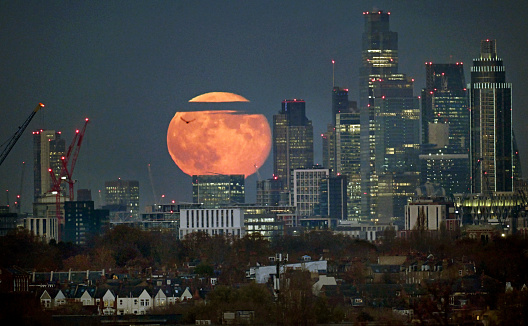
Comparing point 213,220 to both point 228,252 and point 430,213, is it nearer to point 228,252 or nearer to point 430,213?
point 430,213

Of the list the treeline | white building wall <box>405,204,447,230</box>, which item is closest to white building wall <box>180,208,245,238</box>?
white building wall <box>405,204,447,230</box>

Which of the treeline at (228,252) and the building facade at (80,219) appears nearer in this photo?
the treeline at (228,252)

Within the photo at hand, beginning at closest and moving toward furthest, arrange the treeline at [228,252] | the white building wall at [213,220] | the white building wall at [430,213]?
1. the treeline at [228,252]
2. the white building wall at [213,220]
3. the white building wall at [430,213]

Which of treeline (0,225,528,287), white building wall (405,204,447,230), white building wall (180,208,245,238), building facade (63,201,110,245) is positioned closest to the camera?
treeline (0,225,528,287)

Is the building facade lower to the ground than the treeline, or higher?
higher

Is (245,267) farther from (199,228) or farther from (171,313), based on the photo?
(199,228)

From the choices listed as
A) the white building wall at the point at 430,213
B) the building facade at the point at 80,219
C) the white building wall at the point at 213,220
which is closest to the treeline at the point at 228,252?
the white building wall at the point at 213,220

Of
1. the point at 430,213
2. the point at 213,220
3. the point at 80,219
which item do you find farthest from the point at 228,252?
the point at 430,213

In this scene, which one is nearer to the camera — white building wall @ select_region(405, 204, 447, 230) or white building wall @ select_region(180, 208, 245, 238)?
white building wall @ select_region(180, 208, 245, 238)

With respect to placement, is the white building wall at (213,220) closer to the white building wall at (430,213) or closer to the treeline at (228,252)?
the white building wall at (430,213)

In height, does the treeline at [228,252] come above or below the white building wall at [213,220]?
below

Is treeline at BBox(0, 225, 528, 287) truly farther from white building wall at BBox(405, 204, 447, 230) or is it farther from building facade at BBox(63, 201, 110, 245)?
white building wall at BBox(405, 204, 447, 230)
